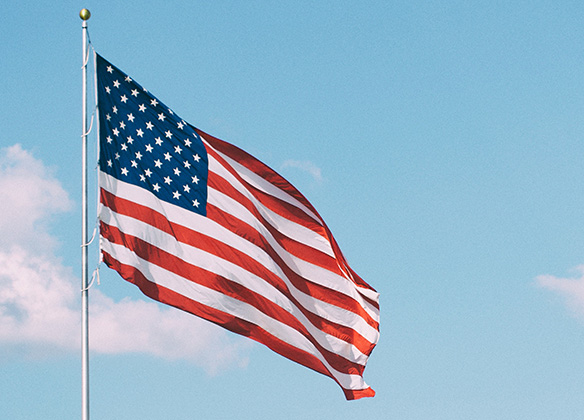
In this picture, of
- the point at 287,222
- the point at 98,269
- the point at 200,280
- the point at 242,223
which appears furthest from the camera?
the point at 287,222

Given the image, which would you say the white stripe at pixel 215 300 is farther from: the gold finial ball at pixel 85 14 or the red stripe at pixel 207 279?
the gold finial ball at pixel 85 14

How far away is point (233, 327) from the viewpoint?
2319 centimetres

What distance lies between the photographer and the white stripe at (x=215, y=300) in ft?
70.3

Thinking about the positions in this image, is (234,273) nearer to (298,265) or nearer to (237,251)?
(237,251)

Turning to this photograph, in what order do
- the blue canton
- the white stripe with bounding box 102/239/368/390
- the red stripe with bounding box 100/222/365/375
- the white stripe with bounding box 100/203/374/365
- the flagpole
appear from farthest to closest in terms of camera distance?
the blue canton
the white stripe with bounding box 100/203/374/365
the red stripe with bounding box 100/222/365/375
the white stripe with bounding box 102/239/368/390
the flagpole

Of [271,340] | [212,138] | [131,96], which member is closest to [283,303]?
[271,340]

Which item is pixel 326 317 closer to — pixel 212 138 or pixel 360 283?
pixel 360 283

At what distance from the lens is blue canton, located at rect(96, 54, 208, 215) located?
72.9ft

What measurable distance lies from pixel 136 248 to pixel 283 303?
4676 millimetres

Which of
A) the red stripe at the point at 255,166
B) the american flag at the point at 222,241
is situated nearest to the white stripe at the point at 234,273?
the american flag at the point at 222,241

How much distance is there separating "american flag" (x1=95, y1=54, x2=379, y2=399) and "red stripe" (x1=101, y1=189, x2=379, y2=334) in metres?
0.03

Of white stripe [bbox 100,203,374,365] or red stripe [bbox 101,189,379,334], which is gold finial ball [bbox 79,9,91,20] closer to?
red stripe [bbox 101,189,379,334]

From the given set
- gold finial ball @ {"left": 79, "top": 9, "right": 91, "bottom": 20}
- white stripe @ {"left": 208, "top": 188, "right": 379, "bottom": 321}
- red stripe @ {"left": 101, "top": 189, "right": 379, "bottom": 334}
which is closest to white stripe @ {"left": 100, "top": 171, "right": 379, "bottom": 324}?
white stripe @ {"left": 208, "top": 188, "right": 379, "bottom": 321}

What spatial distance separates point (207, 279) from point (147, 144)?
11.7ft
